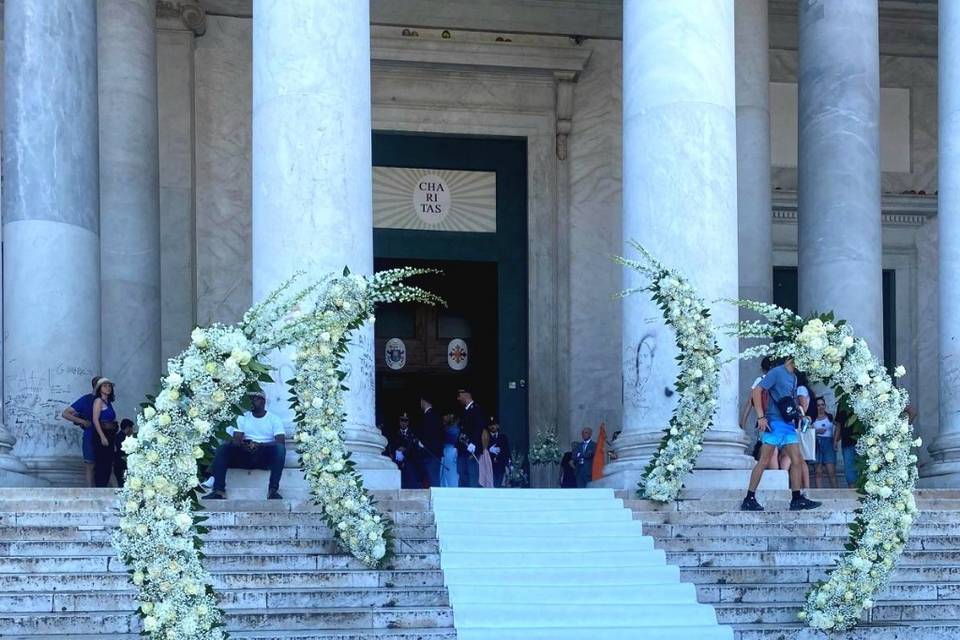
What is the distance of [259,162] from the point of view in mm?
18938

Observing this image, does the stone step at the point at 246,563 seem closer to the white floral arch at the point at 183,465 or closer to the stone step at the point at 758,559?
the stone step at the point at 758,559

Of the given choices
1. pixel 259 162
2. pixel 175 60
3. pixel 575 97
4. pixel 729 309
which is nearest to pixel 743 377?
pixel 729 309

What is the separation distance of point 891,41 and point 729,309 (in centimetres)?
1365

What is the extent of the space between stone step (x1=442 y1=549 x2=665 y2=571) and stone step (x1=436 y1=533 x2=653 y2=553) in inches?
4.5

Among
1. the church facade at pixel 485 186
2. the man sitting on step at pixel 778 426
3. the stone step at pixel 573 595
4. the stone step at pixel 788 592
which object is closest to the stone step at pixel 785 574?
the stone step at pixel 788 592

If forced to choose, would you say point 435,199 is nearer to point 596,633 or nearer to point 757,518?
point 757,518

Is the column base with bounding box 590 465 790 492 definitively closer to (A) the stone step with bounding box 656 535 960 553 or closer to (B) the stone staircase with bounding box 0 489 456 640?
(A) the stone step with bounding box 656 535 960 553

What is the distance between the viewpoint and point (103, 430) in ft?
66.1

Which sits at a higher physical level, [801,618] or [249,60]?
[249,60]

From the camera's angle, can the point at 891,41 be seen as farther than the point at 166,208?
Yes

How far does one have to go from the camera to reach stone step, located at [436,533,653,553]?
1611 cm

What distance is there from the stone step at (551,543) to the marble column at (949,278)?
6724 millimetres

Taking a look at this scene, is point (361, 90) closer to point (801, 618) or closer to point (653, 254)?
point (653, 254)

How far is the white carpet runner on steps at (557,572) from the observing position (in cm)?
1423
